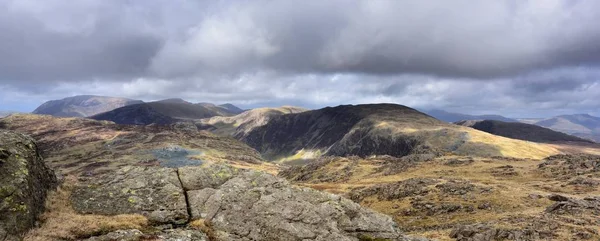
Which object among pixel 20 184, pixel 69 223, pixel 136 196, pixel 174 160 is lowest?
pixel 174 160

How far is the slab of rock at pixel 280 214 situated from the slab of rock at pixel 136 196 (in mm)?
1130

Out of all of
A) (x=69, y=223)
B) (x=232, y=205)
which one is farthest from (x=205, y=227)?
(x=69, y=223)

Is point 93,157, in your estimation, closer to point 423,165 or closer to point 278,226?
point 423,165

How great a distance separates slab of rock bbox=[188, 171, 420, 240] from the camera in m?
21.1

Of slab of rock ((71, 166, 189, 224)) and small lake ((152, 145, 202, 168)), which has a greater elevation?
slab of rock ((71, 166, 189, 224))

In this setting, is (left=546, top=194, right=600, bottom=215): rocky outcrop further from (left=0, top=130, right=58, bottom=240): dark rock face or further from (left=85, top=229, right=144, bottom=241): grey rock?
(left=0, top=130, right=58, bottom=240): dark rock face

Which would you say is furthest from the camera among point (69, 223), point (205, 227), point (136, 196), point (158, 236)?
point (136, 196)

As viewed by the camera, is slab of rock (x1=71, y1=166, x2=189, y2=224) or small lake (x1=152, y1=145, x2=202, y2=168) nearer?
slab of rock (x1=71, y1=166, x2=189, y2=224)

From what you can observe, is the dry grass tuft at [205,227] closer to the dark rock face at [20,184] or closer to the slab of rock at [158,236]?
the slab of rock at [158,236]

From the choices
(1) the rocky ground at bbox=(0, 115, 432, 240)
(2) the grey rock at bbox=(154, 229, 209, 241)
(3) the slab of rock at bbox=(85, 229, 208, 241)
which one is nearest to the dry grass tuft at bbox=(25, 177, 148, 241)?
(1) the rocky ground at bbox=(0, 115, 432, 240)

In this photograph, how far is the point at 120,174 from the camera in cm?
2486

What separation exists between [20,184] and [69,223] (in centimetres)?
297

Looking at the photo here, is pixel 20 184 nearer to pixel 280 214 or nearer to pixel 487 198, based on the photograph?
pixel 280 214

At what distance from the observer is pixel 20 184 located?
1761 cm
